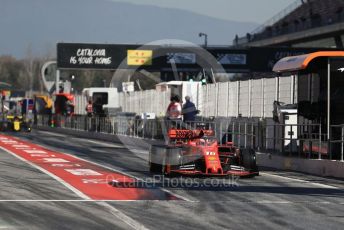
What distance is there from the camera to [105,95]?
52.4 metres

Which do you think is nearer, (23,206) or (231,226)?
(231,226)

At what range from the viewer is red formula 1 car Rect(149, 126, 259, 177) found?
15656 mm

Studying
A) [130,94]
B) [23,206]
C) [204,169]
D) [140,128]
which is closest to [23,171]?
[204,169]

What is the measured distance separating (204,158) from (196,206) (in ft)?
13.0

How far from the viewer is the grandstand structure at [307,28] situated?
66012mm

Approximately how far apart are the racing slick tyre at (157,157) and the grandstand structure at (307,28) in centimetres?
4873

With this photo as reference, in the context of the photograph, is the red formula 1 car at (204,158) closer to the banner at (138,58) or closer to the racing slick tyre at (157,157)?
the racing slick tyre at (157,157)

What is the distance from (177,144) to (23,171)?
3688 millimetres

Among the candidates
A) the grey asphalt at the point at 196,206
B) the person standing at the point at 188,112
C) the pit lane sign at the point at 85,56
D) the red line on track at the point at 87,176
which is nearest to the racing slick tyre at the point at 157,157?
the grey asphalt at the point at 196,206

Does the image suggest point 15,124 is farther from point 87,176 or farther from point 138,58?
point 87,176

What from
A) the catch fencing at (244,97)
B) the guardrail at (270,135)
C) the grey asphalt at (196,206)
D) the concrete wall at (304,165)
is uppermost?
the catch fencing at (244,97)

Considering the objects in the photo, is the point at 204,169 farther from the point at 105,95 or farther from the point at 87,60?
the point at 87,60

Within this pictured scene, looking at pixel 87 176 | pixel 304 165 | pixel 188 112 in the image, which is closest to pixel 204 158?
pixel 87 176

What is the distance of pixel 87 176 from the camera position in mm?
16531
